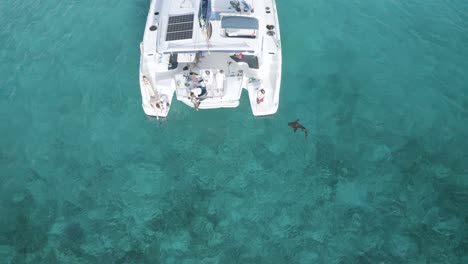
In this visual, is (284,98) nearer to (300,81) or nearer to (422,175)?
(300,81)

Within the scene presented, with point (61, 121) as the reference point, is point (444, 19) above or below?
above

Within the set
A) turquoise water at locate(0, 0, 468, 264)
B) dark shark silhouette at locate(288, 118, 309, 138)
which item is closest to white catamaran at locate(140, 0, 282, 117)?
dark shark silhouette at locate(288, 118, 309, 138)

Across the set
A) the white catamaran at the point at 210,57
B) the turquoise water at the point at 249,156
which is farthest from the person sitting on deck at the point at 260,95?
the turquoise water at the point at 249,156

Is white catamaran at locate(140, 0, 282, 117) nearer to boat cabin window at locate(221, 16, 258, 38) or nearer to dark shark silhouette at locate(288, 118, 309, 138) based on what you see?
boat cabin window at locate(221, 16, 258, 38)

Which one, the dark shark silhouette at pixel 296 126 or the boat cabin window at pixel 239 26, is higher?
the boat cabin window at pixel 239 26

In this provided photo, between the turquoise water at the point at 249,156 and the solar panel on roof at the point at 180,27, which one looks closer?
the turquoise water at the point at 249,156

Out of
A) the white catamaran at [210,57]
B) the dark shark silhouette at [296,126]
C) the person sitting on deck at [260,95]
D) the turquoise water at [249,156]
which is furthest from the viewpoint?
the dark shark silhouette at [296,126]

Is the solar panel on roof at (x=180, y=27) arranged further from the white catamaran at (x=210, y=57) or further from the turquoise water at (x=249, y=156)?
the turquoise water at (x=249, y=156)

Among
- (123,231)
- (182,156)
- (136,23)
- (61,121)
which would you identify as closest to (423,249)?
(182,156)

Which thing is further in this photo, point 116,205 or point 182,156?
point 182,156
